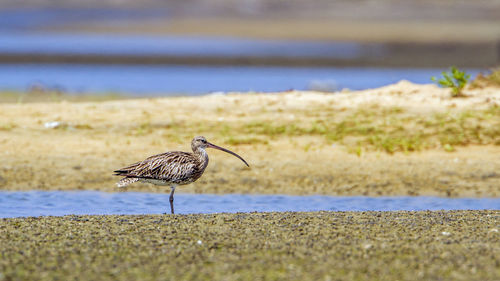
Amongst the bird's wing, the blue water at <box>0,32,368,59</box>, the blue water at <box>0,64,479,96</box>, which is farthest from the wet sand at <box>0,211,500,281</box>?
the blue water at <box>0,32,368,59</box>

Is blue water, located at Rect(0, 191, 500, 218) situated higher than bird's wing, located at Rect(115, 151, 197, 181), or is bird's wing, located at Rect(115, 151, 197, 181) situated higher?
bird's wing, located at Rect(115, 151, 197, 181)

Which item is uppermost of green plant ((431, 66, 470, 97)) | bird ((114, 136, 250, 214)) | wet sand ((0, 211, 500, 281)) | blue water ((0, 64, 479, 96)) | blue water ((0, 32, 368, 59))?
blue water ((0, 32, 368, 59))

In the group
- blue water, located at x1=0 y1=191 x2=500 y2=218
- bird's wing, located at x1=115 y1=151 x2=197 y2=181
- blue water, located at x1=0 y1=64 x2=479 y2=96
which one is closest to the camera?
bird's wing, located at x1=115 y1=151 x2=197 y2=181

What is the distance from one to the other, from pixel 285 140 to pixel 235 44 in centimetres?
3957

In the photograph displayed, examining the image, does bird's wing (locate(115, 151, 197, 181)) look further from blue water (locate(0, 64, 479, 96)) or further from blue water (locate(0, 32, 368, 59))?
blue water (locate(0, 32, 368, 59))

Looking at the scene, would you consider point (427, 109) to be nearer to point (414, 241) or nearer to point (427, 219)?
point (427, 219)

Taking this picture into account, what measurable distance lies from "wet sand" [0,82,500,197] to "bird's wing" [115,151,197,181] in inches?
100

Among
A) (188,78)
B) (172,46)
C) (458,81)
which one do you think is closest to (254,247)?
(458,81)

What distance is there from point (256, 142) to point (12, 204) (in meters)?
5.79

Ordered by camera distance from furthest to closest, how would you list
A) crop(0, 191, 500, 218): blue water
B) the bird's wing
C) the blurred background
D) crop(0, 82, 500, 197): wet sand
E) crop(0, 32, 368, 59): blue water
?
crop(0, 32, 368, 59): blue water → the blurred background → crop(0, 82, 500, 197): wet sand → crop(0, 191, 500, 218): blue water → the bird's wing

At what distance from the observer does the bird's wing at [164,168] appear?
46.4ft

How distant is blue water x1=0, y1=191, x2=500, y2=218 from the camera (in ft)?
48.8

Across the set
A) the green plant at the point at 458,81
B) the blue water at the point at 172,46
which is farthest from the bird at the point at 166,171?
the blue water at the point at 172,46

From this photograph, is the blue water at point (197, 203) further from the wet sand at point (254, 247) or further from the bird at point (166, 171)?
the wet sand at point (254, 247)
